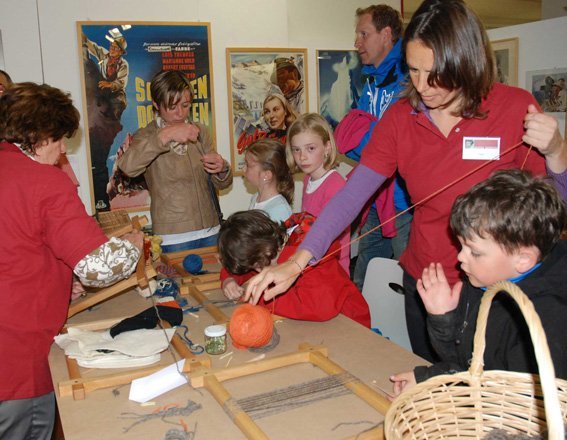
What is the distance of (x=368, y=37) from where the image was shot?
3266 mm

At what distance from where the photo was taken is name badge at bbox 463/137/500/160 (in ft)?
5.51

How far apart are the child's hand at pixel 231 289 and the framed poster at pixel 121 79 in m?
2.11

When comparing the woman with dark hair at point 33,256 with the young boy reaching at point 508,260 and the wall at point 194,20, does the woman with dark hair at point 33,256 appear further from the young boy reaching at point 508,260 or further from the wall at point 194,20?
the wall at point 194,20

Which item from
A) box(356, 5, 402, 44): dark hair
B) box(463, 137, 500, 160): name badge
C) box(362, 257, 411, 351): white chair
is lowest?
box(362, 257, 411, 351): white chair

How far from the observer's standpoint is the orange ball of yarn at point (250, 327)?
166cm

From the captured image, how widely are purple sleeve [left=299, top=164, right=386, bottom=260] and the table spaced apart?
0.32m

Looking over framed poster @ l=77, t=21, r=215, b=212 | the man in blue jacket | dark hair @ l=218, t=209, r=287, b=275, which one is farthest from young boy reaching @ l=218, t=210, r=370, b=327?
framed poster @ l=77, t=21, r=215, b=212

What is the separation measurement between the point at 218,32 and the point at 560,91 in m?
2.53

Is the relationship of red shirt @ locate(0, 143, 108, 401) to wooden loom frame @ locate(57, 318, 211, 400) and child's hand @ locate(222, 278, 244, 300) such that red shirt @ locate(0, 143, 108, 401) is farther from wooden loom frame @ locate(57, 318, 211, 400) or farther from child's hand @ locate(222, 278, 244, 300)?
child's hand @ locate(222, 278, 244, 300)

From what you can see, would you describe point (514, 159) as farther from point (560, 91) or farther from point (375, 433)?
point (560, 91)

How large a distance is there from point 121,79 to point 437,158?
9.61ft

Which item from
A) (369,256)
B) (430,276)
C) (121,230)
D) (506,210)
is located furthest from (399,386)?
(369,256)

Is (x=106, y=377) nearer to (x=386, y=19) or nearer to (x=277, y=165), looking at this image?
(x=277, y=165)

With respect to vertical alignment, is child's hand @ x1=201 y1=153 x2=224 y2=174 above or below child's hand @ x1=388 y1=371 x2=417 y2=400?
above
